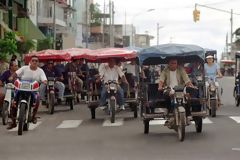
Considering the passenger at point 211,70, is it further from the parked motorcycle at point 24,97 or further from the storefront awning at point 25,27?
the storefront awning at point 25,27

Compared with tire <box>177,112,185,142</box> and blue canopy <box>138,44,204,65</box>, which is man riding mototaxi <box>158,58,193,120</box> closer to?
blue canopy <box>138,44,204,65</box>

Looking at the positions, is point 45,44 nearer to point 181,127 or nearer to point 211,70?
point 211,70

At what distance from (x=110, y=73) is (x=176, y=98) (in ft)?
18.7

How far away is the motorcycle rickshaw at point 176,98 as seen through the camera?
47.0 feet

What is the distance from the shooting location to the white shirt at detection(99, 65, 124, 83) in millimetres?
19781

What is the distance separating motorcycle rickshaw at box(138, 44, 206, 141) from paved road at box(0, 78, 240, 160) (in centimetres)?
41

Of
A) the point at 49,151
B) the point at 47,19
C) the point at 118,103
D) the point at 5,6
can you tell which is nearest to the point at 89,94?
the point at 118,103

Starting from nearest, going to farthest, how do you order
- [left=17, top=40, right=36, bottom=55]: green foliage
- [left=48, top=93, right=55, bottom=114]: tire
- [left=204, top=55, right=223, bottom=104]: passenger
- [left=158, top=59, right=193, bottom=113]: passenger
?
[left=158, top=59, right=193, bottom=113]: passenger → [left=204, top=55, right=223, bottom=104]: passenger → [left=48, top=93, right=55, bottom=114]: tire → [left=17, top=40, right=36, bottom=55]: green foliage

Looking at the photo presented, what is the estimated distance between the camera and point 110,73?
64.9 feet

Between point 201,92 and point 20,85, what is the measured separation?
4236mm

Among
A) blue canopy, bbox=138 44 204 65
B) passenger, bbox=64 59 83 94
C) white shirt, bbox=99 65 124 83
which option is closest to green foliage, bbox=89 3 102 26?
passenger, bbox=64 59 83 94

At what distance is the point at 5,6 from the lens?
4088 centimetres

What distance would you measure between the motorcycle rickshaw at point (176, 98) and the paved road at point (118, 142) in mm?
405

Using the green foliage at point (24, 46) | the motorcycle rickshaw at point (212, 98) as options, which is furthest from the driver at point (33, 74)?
the green foliage at point (24, 46)
